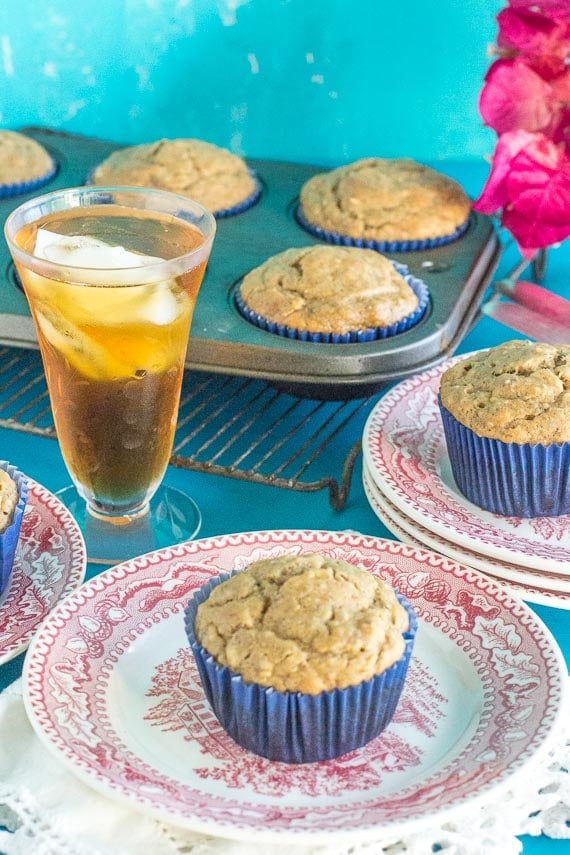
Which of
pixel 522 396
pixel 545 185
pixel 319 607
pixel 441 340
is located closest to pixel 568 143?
pixel 545 185

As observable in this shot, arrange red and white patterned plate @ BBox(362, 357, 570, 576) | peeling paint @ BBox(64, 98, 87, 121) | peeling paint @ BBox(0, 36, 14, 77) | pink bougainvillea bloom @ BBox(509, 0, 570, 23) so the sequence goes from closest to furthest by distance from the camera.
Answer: red and white patterned plate @ BBox(362, 357, 570, 576) → pink bougainvillea bloom @ BBox(509, 0, 570, 23) → peeling paint @ BBox(0, 36, 14, 77) → peeling paint @ BBox(64, 98, 87, 121)

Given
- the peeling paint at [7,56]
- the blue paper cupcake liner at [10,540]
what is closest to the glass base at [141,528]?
the blue paper cupcake liner at [10,540]

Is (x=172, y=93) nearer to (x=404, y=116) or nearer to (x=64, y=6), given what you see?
(x=64, y=6)

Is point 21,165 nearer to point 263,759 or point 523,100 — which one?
point 523,100

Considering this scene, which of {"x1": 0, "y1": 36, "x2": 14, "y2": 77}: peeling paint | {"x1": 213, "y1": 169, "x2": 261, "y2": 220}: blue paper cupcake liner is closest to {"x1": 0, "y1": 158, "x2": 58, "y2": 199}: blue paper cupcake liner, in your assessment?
{"x1": 213, "y1": 169, "x2": 261, "y2": 220}: blue paper cupcake liner

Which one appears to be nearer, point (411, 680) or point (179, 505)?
point (411, 680)

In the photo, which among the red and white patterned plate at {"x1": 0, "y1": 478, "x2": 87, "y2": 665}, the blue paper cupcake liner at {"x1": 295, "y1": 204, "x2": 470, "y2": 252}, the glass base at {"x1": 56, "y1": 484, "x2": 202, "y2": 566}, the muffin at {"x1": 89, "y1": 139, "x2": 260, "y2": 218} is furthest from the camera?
the muffin at {"x1": 89, "y1": 139, "x2": 260, "y2": 218}

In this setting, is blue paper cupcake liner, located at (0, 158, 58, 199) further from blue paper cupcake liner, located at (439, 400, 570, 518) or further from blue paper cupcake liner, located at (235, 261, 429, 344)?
blue paper cupcake liner, located at (439, 400, 570, 518)
